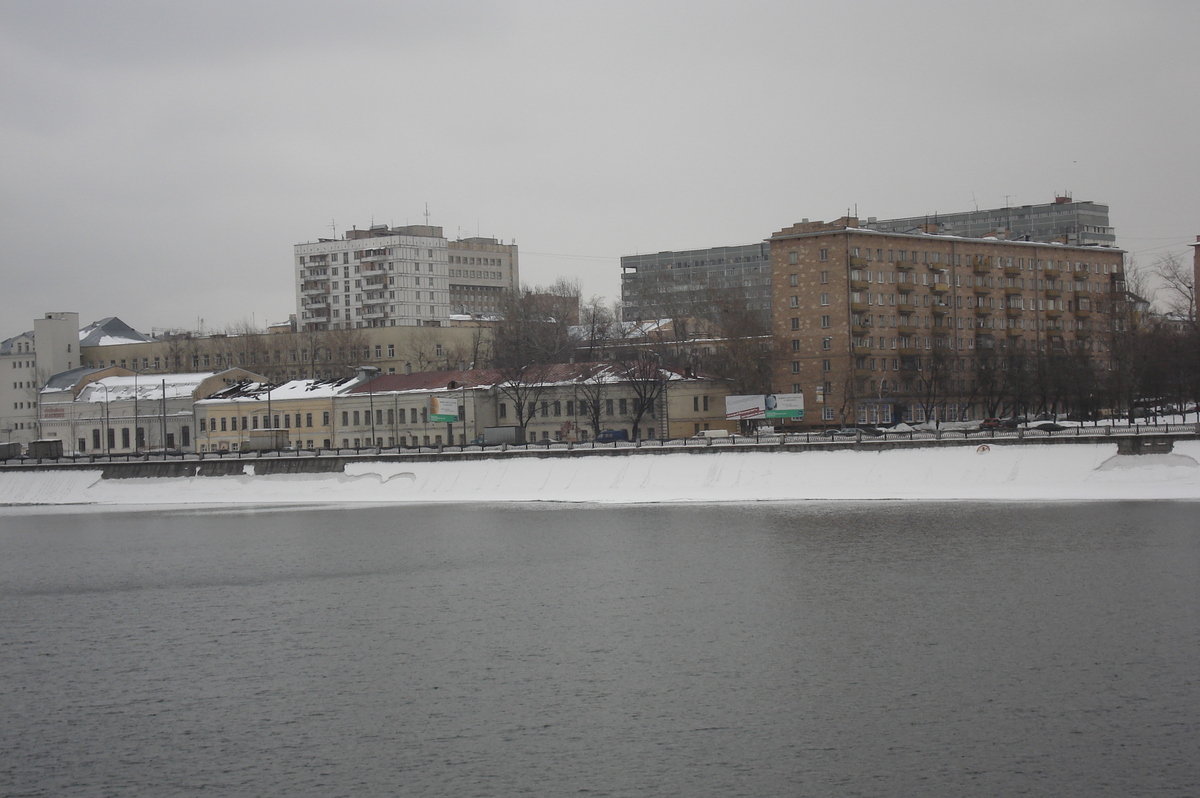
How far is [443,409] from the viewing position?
10194 centimetres

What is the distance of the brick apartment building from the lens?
106688 mm

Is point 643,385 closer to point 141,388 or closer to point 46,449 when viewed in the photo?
point 46,449

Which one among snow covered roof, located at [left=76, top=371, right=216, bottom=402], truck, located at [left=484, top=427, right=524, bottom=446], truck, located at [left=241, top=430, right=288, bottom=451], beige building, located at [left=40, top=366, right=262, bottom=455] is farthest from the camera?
snow covered roof, located at [left=76, top=371, right=216, bottom=402]

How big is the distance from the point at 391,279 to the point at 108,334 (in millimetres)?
43277

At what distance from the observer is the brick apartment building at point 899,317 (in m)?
107

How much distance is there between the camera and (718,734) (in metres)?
20.9

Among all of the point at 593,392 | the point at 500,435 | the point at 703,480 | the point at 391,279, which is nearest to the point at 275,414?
the point at 500,435

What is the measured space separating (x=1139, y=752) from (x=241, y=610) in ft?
82.8

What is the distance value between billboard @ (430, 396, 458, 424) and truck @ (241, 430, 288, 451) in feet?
42.4

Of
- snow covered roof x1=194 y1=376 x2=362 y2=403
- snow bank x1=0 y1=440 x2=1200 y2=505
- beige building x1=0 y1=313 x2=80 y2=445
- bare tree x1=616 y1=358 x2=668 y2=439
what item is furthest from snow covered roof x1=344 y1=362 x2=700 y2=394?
beige building x1=0 y1=313 x2=80 y2=445

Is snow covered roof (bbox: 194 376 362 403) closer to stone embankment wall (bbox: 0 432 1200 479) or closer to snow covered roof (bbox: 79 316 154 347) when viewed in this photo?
stone embankment wall (bbox: 0 432 1200 479)

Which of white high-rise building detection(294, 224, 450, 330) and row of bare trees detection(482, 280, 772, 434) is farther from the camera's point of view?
white high-rise building detection(294, 224, 450, 330)

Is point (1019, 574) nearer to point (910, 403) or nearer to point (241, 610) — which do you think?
point (241, 610)

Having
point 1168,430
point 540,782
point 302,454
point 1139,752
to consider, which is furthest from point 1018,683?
point 302,454
